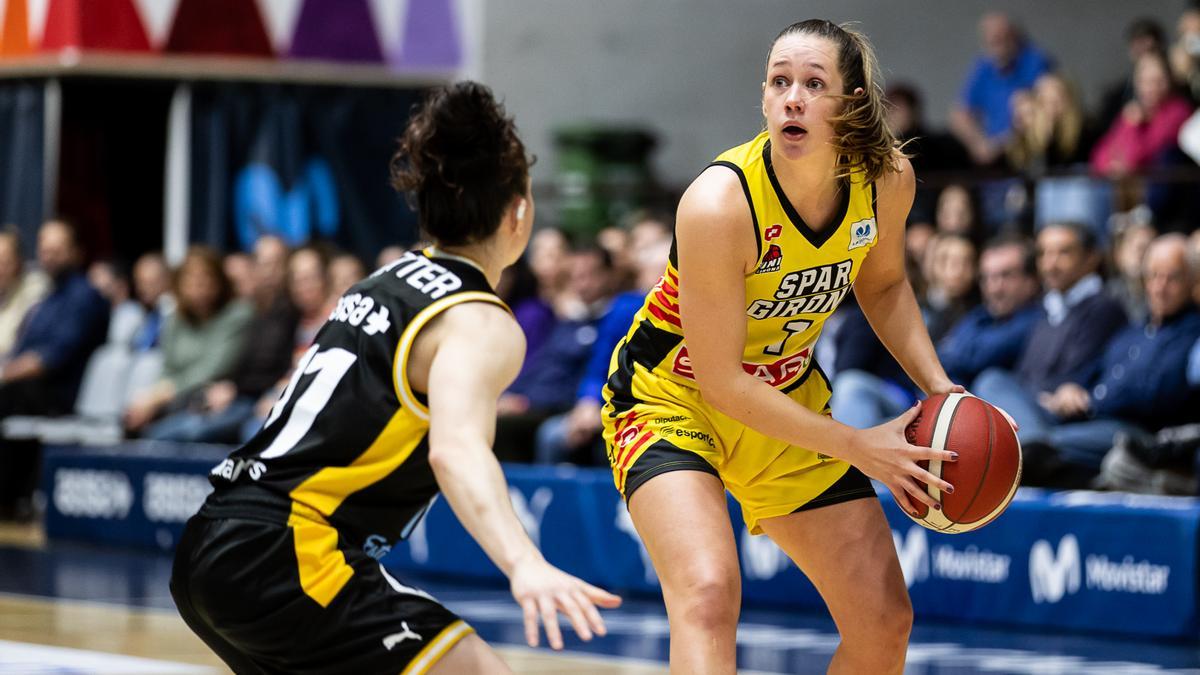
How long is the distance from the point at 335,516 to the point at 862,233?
138cm

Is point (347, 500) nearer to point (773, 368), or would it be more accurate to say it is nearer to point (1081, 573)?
point (773, 368)

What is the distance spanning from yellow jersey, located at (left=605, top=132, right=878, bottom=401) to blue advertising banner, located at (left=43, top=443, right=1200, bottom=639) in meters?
3.32

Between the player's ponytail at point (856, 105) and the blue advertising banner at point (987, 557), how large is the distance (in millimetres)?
3603

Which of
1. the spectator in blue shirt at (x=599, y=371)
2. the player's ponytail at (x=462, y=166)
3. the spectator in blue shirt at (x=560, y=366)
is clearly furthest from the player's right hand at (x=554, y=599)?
the spectator in blue shirt at (x=560, y=366)

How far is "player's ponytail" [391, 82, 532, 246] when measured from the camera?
3.58 metres

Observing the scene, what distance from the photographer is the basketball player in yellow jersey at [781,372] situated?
3.85m

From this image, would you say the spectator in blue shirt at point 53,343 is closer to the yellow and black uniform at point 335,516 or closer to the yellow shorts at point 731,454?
the yellow shorts at point 731,454

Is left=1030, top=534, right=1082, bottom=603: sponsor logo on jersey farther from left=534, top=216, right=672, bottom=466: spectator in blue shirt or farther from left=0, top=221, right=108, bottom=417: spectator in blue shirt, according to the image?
left=0, top=221, right=108, bottom=417: spectator in blue shirt

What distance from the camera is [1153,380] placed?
7.62 metres

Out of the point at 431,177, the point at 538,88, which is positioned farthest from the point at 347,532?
the point at 538,88

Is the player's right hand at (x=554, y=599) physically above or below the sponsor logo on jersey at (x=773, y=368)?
below

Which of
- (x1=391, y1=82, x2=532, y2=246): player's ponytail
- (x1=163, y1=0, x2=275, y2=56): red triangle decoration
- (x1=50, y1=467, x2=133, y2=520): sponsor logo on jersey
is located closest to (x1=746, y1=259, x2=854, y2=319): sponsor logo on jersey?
(x1=391, y1=82, x2=532, y2=246): player's ponytail

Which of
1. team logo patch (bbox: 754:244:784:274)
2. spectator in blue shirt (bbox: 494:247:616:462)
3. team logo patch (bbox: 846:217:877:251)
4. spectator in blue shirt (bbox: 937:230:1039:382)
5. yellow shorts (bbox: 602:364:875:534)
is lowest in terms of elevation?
spectator in blue shirt (bbox: 494:247:616:462)

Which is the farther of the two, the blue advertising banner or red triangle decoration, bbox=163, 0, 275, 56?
red triangle decoration, bbox=163, 0, 275, 56
